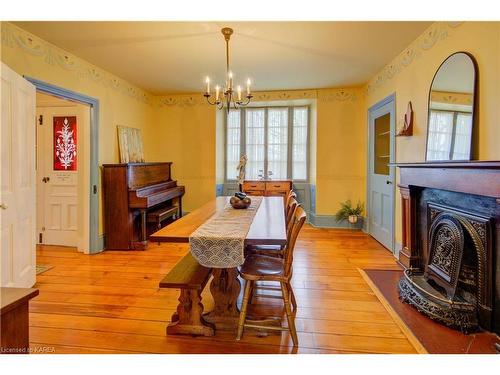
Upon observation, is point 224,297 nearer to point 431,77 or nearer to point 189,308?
point 189,308

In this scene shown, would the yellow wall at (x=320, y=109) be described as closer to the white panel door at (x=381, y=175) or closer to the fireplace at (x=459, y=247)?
the white panel door at (x=381, y=175)

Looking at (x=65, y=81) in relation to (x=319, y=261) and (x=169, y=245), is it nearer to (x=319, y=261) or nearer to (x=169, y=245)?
(x=169, y=245)

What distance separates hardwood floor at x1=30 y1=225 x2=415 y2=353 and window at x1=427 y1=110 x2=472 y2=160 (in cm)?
137

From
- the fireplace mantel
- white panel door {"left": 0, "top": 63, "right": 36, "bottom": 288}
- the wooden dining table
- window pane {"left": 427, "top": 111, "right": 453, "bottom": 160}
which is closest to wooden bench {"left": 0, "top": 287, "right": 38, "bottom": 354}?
the wooden dining table

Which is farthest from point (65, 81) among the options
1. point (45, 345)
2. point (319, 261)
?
point (319, 261)

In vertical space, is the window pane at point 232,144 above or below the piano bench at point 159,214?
above

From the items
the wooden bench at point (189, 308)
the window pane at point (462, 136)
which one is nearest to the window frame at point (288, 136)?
the window pane at point (462, 136)

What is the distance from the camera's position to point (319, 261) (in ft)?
11.2

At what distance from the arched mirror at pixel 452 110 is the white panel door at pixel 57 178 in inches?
170

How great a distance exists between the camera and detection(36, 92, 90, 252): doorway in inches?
157

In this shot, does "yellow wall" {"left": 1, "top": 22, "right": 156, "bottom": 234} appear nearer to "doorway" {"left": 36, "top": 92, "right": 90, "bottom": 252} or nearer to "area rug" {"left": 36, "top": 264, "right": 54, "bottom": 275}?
"doorway" {"left": 36, "top": 92, "right": 90, "bottom": 252}

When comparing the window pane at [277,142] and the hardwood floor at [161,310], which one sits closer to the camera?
the hardwood floor at [161,310]

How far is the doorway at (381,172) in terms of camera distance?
3.82 metres

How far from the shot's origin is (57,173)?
13.4ft
